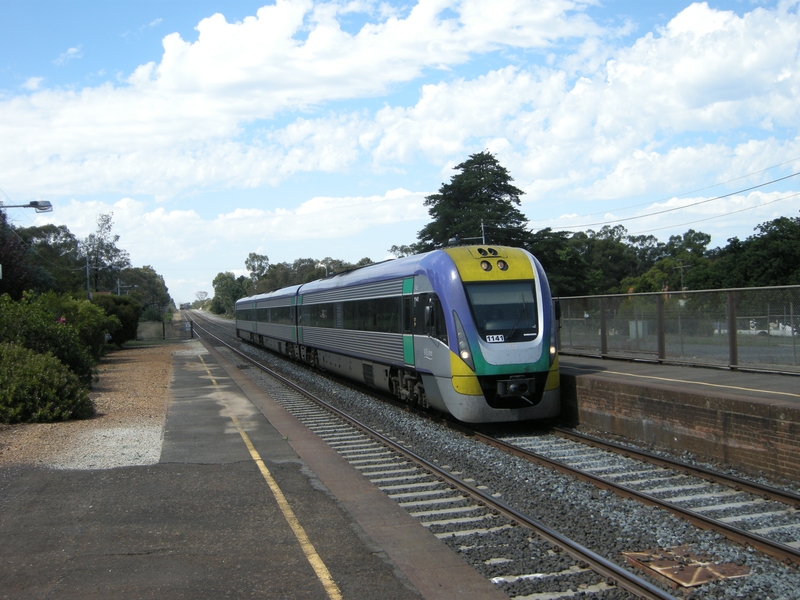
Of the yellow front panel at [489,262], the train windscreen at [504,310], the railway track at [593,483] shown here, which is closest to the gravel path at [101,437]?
the railway track at [593,483]

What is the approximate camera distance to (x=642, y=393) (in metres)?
11.1

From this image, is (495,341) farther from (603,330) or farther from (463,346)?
(603,330)

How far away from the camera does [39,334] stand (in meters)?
18.4

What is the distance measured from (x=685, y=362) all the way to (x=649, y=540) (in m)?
10.6

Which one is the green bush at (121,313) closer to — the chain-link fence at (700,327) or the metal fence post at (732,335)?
the chain-link fence at (700,327)

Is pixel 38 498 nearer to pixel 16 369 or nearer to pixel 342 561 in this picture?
pixel 342 561

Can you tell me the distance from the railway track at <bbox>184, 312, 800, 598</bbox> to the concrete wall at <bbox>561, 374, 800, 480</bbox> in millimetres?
762

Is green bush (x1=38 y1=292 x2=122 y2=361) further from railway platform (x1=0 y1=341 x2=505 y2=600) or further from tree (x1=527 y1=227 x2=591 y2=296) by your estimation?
tree (x1=527 y1=227 x2=591 y2=296)

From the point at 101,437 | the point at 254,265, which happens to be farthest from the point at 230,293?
the point at 101,437

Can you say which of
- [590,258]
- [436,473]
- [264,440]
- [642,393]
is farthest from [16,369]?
[590,258]

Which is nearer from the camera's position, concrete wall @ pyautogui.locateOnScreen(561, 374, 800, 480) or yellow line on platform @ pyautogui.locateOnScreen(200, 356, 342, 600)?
yellow line on platform @ pyautogui.locateOnScreen(200, 356, 342, 600)

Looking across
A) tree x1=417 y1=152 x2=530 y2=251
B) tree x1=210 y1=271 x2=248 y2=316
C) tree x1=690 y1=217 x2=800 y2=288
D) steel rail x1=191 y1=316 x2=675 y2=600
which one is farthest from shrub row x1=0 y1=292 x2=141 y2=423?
tree x1=210 y1=271 x2=248 y2=316

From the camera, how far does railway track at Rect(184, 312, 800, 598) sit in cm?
577

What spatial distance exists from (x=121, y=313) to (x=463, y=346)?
36954 mm
